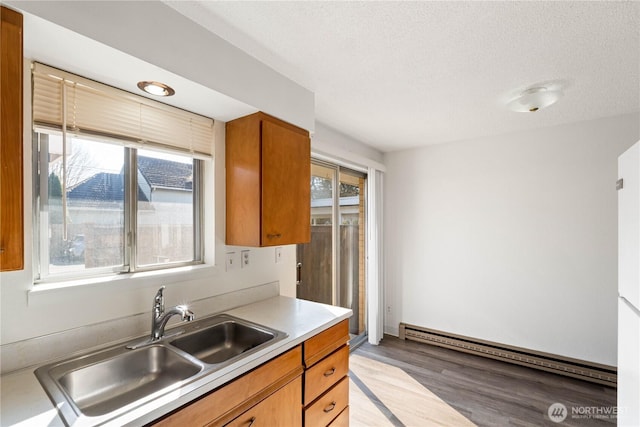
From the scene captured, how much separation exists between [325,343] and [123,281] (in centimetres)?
108

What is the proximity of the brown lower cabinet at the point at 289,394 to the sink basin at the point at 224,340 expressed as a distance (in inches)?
8.2

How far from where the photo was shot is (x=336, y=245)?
3.24 meters

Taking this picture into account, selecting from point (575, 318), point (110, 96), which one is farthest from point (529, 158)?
point (110, 96)

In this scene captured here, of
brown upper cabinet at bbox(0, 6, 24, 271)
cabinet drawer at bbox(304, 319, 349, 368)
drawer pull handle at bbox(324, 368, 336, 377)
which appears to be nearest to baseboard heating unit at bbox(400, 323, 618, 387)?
cabinet drawer at bbox(304, 319, 349, 368)

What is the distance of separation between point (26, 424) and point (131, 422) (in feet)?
0.93

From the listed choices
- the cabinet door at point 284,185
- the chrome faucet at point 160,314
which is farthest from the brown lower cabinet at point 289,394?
the cabinet door at point 284,185

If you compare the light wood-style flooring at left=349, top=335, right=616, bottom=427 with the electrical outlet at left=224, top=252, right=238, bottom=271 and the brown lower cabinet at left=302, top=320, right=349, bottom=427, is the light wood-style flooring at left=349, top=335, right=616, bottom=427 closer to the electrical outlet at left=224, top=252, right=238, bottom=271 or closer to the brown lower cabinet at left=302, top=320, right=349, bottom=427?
the brown lower cabinet at left=302, top=320, right=349, bottom=427

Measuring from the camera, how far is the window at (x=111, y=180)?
50.0 inches

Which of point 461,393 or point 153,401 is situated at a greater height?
point 153,401

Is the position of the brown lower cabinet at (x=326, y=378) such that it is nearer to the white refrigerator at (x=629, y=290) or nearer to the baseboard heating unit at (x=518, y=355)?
the white refrigerator at (x=629, y=290)

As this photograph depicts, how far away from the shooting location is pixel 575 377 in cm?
273

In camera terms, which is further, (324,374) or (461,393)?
(461,393)

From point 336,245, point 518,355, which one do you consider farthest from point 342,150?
point 518,355

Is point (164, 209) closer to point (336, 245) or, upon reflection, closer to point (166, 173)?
point (166, 173)
